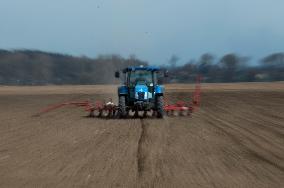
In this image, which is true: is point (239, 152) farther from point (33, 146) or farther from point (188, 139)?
point (33, 146)

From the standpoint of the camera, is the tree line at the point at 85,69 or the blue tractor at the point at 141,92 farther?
the tree line at the point at 85,69

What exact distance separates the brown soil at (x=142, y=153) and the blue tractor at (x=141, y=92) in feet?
7.30

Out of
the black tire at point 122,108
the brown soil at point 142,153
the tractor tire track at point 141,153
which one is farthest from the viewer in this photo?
the black tire at point 122,108

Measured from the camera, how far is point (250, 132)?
65.0 ft

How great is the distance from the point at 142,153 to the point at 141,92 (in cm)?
1182

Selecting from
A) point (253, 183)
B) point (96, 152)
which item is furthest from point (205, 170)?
point (96, 152)

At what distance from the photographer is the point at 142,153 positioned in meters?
14.8

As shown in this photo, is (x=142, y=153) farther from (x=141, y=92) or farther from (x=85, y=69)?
(x=85, y=69)

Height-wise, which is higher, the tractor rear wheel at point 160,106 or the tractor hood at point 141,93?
the tractor hood at point 141,93

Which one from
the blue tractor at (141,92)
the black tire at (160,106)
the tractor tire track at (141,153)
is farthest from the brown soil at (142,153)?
the blue tractor at (141,92)

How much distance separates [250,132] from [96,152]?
625cm

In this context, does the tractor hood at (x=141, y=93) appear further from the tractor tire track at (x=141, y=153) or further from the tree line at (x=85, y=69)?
the tree line at (x=85, y=69)

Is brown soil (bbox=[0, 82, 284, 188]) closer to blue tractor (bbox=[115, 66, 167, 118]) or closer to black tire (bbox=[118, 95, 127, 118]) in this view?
black tire (bbox=[118, 95, 127, 118])

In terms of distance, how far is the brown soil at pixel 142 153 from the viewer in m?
11.5
